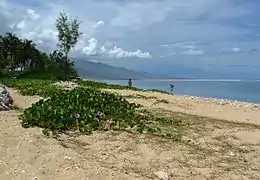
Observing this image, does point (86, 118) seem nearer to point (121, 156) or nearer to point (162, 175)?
point (121, 156)

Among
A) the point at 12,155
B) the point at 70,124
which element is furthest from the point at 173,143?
the point at 12,155

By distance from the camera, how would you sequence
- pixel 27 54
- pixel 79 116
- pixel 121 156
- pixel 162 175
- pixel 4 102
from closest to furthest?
pixel 162 175, pixel 121 156, pixel 79 116, pixel 4 102, pixel 27 54

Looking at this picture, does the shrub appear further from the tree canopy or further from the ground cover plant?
the tree canopy

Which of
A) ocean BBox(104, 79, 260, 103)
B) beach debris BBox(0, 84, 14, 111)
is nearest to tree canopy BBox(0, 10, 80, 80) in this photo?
ocean BBox(104, 79, 260, 103)

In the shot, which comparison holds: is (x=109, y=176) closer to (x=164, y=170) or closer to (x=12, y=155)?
(x=164, y=170)

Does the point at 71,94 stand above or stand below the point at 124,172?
above

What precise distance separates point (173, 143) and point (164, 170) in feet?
4.79

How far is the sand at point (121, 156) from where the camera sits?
649cm

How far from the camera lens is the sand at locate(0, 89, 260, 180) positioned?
256 inches

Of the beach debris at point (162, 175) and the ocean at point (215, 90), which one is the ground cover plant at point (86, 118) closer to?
the beach debris at point (162, 175)

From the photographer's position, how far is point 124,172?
6.50 metres

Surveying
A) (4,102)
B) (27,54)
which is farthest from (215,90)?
(4,102)

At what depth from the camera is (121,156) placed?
7199 millimetres

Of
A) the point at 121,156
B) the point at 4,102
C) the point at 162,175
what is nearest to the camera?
the point at 162,175
